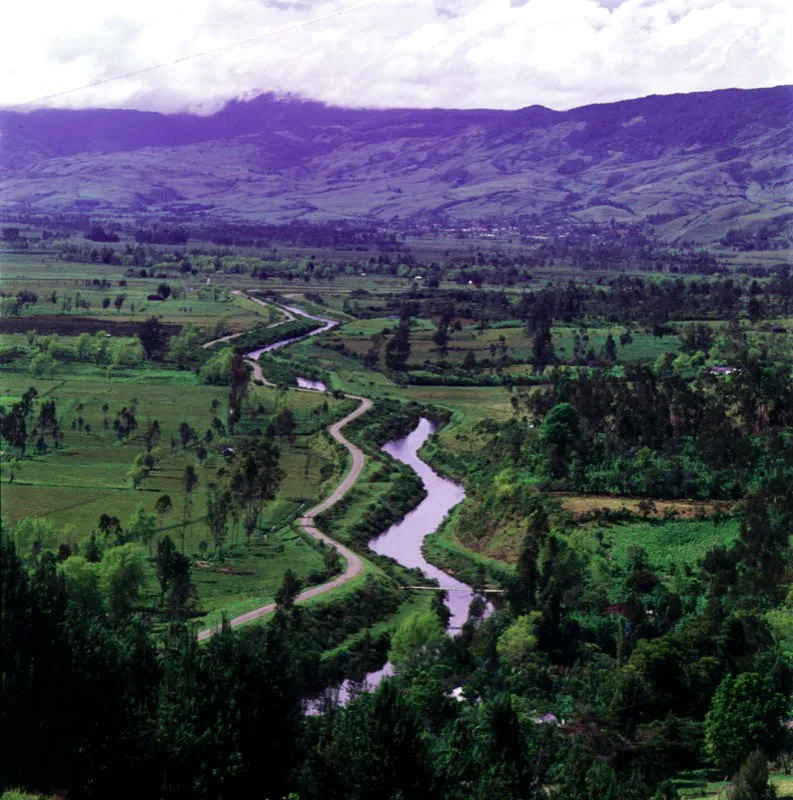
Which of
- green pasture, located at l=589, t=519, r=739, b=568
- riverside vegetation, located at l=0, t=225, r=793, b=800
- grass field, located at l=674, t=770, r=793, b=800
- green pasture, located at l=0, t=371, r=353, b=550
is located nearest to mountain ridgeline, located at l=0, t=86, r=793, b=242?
riverside vegetation, located at l=0, t=225, r=793, b=800

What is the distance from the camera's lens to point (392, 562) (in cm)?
2091

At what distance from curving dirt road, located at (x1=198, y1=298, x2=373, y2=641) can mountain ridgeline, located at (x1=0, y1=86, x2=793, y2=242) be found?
1938 inches

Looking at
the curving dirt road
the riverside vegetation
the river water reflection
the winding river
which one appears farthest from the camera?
the winding river

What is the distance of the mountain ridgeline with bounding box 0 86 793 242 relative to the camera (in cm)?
10550

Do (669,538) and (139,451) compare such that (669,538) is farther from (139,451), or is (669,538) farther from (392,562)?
(139,451)

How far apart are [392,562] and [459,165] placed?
143 meters

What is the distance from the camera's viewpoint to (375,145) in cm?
16038

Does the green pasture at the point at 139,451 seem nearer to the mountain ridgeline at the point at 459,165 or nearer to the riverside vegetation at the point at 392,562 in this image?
the riverside vegetation at the point at 392,562

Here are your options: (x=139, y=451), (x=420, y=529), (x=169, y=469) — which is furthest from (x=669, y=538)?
(x=139, y=451)

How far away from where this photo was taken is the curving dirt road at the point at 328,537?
666 inches

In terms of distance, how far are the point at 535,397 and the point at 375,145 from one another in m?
134

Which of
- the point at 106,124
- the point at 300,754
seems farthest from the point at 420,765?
the point at 106,124

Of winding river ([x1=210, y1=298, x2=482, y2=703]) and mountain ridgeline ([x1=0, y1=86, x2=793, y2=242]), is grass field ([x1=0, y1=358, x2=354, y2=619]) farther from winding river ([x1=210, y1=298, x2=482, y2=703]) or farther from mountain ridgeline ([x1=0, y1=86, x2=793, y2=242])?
mountain ridgeline ([x1=0, y1=86, x2=793, y2=242])

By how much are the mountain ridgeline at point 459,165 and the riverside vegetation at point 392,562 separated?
44.8m
